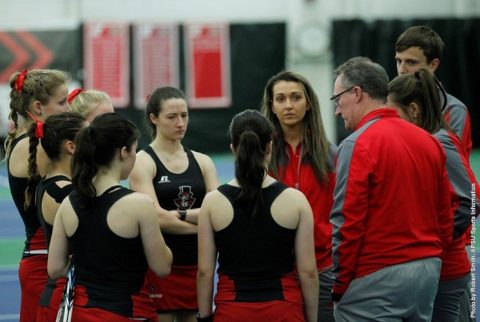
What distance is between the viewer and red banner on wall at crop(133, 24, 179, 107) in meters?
21.7

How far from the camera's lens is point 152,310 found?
4.12 m

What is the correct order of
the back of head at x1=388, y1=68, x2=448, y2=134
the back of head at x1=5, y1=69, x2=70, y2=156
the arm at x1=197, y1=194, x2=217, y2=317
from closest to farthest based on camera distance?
the arm at x1=197, y1=194, x2=217, y2=317, the back of head at x1=388, y1=68, x2=448, y2=134, the back of head at x1=5, y1=69, x2=70, y2=156

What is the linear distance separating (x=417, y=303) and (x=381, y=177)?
1.94 ft

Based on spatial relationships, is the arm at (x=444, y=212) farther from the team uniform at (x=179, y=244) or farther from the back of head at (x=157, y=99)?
the back of head at (x=157, y=99)

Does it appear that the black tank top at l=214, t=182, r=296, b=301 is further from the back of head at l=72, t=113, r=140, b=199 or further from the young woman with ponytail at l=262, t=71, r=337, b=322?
the young woman with ponytail at l=262, t=71, r=337, b=322

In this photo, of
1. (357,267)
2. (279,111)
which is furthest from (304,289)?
(279,111)

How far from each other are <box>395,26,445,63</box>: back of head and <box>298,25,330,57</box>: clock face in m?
16.0

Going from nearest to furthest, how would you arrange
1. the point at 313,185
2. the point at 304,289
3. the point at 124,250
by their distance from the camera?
1. the point at 124,250
2. the point at 304,289
3. the point at 313,185

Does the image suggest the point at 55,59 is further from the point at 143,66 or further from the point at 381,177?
the point at 381,177

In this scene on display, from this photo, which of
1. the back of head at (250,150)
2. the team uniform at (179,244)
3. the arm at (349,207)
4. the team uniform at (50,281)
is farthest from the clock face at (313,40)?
the arm at (349,207)

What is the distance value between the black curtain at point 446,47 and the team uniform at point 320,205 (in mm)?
16171

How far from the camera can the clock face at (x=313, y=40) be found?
21.6 m

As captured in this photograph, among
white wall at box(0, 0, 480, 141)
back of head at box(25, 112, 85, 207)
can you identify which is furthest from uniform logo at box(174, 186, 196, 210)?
white wall at box(0, 0, 480, 141)

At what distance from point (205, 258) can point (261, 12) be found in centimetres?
1884
